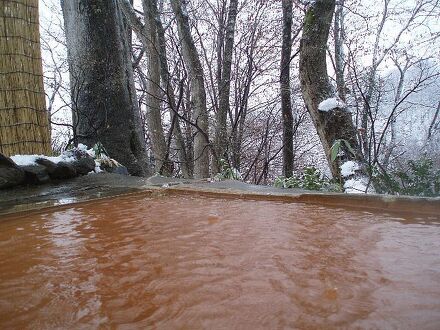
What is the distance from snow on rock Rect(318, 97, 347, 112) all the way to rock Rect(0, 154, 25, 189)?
340 centimetres

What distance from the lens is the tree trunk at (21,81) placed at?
9.00ft

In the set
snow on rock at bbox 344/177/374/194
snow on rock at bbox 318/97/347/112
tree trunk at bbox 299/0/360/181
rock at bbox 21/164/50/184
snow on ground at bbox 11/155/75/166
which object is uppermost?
tree trunk at bbox 299/0/360/181

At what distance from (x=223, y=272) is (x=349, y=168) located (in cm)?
324

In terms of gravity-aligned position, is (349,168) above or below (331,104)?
below

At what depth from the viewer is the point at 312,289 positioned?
0.81m

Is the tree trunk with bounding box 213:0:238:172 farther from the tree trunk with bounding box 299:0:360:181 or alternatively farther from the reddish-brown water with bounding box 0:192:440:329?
the reddish-brown water with bounding box 0:192:440:329

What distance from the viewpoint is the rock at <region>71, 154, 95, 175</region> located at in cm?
311

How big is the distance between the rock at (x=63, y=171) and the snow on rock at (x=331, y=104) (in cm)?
302

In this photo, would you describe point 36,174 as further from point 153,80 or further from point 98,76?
point 153,80

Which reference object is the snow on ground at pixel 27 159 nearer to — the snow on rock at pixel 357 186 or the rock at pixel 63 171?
the rock at pixel 63 171

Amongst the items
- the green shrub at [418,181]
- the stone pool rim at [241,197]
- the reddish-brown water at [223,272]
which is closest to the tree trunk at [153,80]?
the stone pool rim at [241,197]

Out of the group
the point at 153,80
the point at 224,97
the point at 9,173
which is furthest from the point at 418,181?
the point at 153,80

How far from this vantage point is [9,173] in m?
2.46

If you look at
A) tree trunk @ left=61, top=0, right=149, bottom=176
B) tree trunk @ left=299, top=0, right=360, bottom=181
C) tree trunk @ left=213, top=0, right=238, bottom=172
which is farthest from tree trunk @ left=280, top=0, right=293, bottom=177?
tree trunk @ left=61, top=0, right=149, bottom=176
